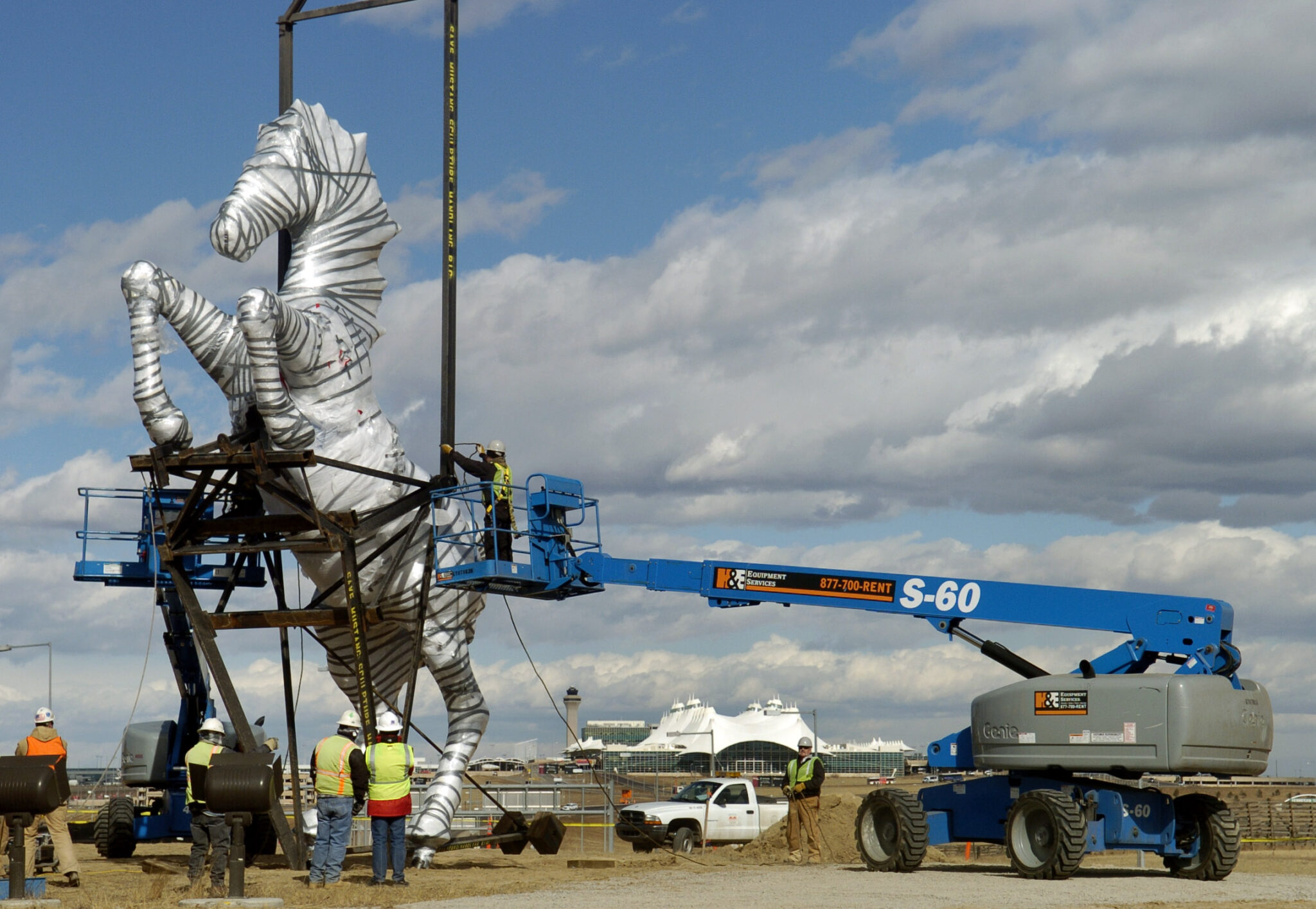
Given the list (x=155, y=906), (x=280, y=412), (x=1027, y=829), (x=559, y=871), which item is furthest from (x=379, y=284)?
(x=1027, y=829)

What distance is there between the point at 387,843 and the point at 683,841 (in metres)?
10.3

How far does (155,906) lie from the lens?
1303 cm

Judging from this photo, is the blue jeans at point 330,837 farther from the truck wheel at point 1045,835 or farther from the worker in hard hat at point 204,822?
the truck wheel at point 1045,835

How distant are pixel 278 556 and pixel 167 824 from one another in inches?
188

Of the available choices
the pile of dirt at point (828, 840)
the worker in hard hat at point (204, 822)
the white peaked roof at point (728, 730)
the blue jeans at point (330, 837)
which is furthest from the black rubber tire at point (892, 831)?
the white peaked roof at point (728, 730)

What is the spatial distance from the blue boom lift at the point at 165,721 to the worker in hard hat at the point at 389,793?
6.71m

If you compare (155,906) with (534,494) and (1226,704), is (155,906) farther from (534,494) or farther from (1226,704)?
(1226,704)

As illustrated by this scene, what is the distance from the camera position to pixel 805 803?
63.8ft

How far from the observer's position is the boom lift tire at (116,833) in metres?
21.4

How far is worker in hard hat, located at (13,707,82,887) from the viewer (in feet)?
52.7

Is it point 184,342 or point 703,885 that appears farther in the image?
point 184,342

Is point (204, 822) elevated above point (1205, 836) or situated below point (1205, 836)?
above

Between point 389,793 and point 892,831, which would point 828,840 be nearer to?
point 892,831

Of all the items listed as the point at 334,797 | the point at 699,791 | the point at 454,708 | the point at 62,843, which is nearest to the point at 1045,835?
the point at 334,797
